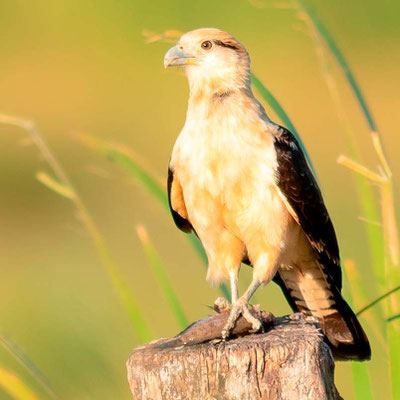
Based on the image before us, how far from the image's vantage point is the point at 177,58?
5227mm

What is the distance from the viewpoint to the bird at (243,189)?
4906 millimetres

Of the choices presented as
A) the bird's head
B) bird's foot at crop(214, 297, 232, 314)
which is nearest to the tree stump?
bird's foot at crop(214, 297, 232, 314)

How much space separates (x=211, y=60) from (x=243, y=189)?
2.41ft

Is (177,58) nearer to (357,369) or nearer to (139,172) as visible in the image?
(139,172)

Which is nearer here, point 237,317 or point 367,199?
point 237,317

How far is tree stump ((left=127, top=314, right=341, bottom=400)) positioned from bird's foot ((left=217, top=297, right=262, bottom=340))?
42 centimetres

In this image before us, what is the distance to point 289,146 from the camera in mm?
5047

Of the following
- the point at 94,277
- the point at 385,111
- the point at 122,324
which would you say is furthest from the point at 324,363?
the point at 385,111

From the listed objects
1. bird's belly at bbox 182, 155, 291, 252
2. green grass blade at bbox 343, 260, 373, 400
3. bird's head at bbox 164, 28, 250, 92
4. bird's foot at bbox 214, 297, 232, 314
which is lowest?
green grass blade at bbox 343, 260, 373, 400

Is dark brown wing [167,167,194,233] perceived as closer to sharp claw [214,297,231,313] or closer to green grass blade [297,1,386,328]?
sharp claw [214,297,231,313]

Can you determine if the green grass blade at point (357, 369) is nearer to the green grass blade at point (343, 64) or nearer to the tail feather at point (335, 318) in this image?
the tail feather at point (335, 318)

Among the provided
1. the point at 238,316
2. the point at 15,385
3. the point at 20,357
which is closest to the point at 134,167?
the point at 238,316

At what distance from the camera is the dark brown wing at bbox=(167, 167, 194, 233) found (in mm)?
5219

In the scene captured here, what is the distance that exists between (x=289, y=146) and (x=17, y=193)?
9832 millimetres
